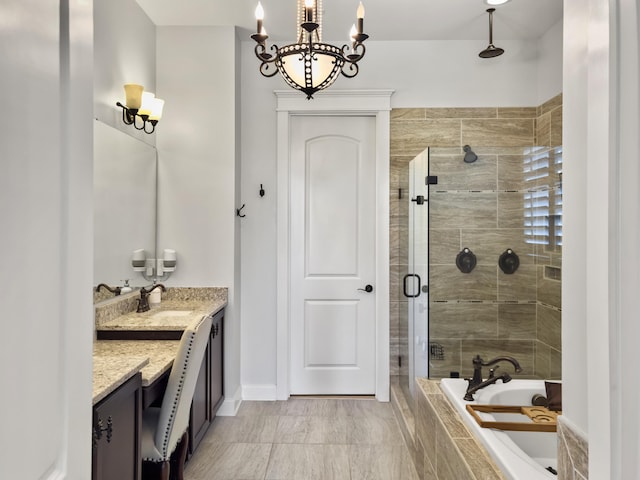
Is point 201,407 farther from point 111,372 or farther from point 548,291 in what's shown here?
point 548,291

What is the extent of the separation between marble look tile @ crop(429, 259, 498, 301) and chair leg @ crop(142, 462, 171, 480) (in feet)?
6.21

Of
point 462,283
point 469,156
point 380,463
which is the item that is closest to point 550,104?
point 469,156

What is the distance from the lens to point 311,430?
3.04m

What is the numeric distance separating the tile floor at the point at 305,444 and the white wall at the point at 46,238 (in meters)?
1.94

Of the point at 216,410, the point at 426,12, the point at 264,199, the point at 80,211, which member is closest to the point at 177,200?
the point at 264,199

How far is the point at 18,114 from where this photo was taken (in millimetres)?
597

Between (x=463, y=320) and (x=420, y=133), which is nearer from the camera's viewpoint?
(x=463, y=320)

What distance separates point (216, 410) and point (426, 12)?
3.19 meters

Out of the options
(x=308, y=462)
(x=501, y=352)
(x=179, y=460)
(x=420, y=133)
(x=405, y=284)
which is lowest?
(x=308, y=462)

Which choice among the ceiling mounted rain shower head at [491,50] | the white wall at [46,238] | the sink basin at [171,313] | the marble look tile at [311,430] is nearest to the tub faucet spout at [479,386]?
the marble look tile at [311,430]

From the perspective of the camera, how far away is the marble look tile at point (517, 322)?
312cm

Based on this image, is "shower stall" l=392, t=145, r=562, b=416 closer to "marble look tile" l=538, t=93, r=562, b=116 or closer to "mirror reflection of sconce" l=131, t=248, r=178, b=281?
"marble look tile" l=538, t=93, r=562, b=116

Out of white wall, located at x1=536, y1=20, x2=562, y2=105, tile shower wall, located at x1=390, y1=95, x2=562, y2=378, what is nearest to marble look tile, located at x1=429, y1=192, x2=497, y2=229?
tile shower wall, located at x1=390, y1=95, x2=562, y2=378

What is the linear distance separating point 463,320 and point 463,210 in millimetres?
757
